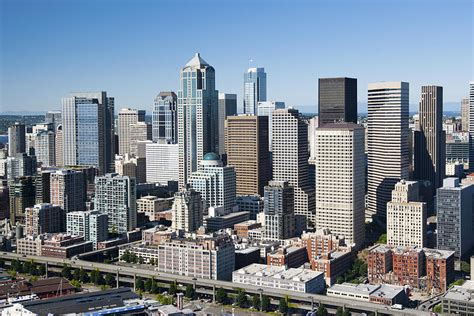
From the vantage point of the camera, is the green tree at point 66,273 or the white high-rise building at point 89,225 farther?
the white high-rise building at point 89,225

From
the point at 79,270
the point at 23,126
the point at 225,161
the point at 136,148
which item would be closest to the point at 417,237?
the point at 79,270

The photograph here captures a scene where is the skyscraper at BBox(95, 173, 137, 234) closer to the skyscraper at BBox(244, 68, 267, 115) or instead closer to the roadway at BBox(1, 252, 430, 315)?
the roadway at BBox(1, 252, 430, 315)

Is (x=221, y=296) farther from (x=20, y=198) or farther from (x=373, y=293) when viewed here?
(x=20, y=198)

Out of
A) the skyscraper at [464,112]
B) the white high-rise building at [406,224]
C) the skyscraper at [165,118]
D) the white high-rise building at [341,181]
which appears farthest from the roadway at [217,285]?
the skyscraper at [464,112]

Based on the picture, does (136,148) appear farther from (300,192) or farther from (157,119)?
(300,192)

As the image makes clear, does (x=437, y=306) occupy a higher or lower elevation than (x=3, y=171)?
lower

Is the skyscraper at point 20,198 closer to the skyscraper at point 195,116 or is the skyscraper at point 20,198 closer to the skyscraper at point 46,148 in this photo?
the skyscraper at point 195,116
